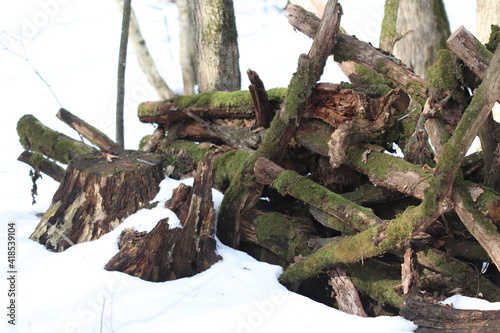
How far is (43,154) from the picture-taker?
691 cm

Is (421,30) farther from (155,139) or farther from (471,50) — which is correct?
(471,50)

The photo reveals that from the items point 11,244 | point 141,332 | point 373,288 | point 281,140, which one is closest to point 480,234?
point 373,288

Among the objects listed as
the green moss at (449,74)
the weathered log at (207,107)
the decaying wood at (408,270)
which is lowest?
the decaying wood at (408,270)

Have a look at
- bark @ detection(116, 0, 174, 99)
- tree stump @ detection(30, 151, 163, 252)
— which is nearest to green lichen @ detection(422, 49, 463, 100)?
tree stump @ detection(30, 151, 163, 252)

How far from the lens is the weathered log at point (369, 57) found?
4467mm

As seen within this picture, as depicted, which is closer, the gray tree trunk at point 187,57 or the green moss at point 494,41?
the green moss at point 494,41

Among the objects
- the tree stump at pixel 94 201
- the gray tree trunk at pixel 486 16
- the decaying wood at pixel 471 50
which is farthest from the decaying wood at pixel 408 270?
the gray tree trunk at pixel 486 16

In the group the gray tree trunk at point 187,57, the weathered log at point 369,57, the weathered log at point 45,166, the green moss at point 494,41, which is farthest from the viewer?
the gray tree trunk at point 187,57

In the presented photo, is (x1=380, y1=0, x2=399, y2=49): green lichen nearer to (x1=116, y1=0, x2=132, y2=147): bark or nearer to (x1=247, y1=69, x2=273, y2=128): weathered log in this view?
(x1=247, y1=69, x2=273, y2=128): weathered log

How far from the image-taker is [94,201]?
16.4 ft

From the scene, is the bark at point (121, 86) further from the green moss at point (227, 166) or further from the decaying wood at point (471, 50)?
the decaying wood at point (471, 50)

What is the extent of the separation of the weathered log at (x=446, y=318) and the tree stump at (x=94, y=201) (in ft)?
8.82

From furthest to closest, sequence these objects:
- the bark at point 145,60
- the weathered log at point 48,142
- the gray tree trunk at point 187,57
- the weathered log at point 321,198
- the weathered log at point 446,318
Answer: the bark at point 145,60
the gray tree trunk at point 187,57
the weathered log at point 48,142
the weathered log at point 321,198
the weathered log at point 446,318

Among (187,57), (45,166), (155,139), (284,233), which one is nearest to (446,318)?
(284,233)
